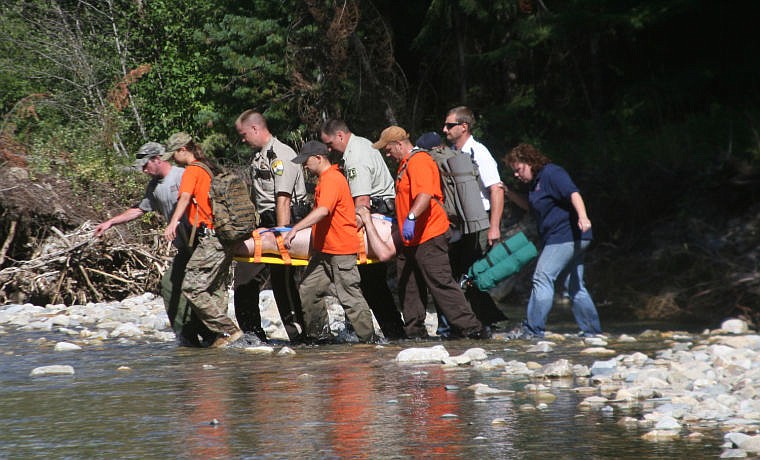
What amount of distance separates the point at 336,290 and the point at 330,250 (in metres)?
0.35

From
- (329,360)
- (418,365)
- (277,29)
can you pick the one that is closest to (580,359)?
(418,365)

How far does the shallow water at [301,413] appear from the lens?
5762 mm

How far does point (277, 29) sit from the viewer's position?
22.1 m

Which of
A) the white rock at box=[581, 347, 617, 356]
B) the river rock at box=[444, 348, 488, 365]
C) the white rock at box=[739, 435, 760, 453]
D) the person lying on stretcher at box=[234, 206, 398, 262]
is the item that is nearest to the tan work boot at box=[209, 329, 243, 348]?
the person lying on stretcher at box=[234, 206, 398, 262]

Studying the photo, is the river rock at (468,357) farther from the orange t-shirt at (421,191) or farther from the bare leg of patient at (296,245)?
the bare leg of patient at (296,245)

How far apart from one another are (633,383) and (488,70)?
14056mm

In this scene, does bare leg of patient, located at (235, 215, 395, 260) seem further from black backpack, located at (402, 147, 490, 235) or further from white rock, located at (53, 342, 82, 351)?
white rock, located at (53, 342, 82, 351)

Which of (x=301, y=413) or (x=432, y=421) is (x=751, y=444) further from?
(x=301, y=413)

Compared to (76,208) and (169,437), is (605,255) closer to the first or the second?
(76,208)

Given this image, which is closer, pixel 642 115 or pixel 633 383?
pixel 633 383

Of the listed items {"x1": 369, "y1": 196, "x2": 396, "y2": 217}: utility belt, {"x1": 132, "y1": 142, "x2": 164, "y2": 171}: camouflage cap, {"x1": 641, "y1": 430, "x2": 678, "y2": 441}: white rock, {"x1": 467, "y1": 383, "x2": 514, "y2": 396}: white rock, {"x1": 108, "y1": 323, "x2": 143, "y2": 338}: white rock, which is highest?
{"x1": 132, "y1": 142, "x2": 164, "y2": 171}: camouflage cap

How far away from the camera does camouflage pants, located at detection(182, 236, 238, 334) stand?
32.8 feet

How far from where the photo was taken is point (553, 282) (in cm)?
1041

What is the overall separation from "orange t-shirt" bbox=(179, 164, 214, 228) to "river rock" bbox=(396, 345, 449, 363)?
7.32 feet
